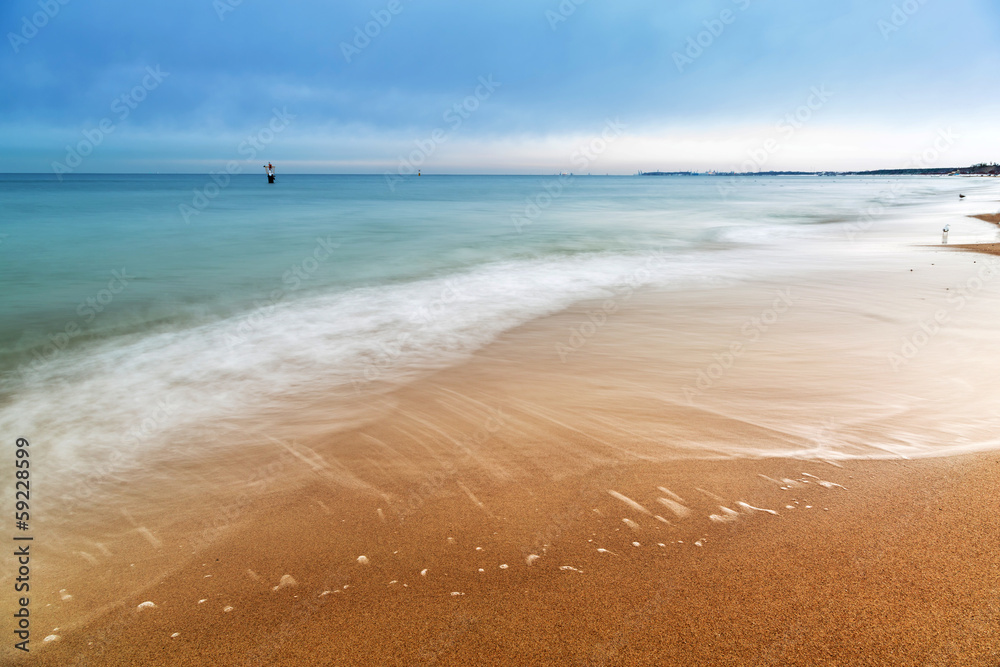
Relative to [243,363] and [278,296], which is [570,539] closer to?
[243,363]

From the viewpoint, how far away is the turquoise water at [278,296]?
608cm

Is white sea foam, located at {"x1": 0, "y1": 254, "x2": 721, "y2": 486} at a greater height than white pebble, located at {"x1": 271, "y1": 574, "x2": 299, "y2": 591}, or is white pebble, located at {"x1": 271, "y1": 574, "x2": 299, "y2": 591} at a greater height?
white sea foam, located at {"x1": 0, "y1": 254, "x2": 721, "y2": 486}

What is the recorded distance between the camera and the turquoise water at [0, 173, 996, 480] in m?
6.08

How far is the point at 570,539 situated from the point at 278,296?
10358mm

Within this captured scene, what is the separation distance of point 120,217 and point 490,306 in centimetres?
3313

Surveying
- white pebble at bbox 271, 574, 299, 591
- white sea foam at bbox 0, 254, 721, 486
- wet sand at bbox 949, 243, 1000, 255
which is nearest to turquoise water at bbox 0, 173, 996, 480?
white sea foam at bbox 0, 254, 721, 486

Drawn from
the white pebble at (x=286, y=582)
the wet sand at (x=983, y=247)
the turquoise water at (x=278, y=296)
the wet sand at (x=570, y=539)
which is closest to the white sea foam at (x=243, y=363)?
the turquoise water at (x=278, y=296)

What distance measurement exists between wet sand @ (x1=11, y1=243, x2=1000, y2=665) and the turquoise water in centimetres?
168

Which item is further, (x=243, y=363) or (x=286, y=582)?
(x=243, y=363)

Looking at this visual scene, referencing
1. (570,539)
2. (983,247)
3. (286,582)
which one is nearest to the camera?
(286,582)

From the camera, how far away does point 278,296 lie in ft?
38.9

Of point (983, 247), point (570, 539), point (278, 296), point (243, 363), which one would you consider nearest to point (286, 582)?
point (570, 539)

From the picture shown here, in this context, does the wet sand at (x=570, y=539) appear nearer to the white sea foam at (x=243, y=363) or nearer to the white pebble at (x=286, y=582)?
the white pebble at (x=286, y=582)

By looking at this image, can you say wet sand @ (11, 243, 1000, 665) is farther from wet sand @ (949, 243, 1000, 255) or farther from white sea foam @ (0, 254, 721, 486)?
wet sand @ (949, 243, 1000, 255)
